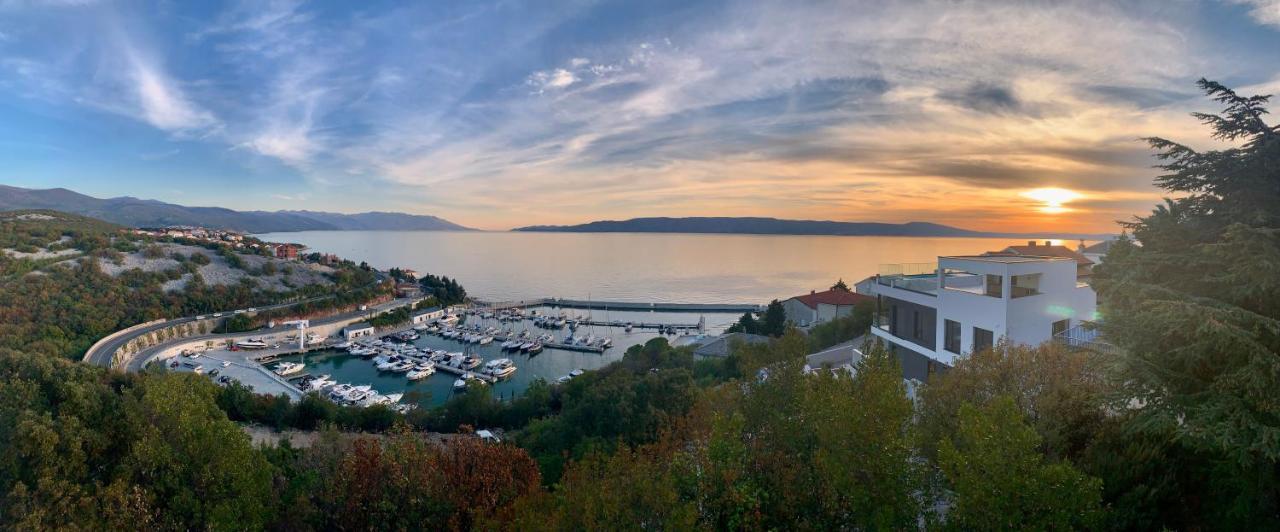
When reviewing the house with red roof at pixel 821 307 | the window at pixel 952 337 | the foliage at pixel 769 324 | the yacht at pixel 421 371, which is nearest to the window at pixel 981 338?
the window at pixel 952 337

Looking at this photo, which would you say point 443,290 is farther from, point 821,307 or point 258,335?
point 821,307

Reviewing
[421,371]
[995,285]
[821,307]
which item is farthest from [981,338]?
[421,371]

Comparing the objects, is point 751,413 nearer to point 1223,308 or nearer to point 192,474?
point 1223,308

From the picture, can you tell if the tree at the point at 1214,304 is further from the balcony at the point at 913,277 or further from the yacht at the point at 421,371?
the yacht at the point at 421,371

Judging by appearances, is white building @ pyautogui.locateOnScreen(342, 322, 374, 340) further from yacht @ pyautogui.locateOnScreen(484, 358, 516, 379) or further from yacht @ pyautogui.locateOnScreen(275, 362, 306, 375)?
yacht @ pyautogui.locateOnScreen(484, 358, 516, 379)

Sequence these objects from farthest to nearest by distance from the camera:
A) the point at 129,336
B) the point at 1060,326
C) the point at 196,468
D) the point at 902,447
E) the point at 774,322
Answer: the point at 129,336 → the point at 774,322 → the point at 1060,326 → the point at 196,468 → the point at 902,447

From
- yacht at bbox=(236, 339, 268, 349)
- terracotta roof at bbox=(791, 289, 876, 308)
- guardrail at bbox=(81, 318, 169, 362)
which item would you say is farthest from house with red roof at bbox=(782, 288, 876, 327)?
guardrail at bbox=(81, 318, 169, 362)

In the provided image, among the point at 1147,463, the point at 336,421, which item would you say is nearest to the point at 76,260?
the point at 336,421
